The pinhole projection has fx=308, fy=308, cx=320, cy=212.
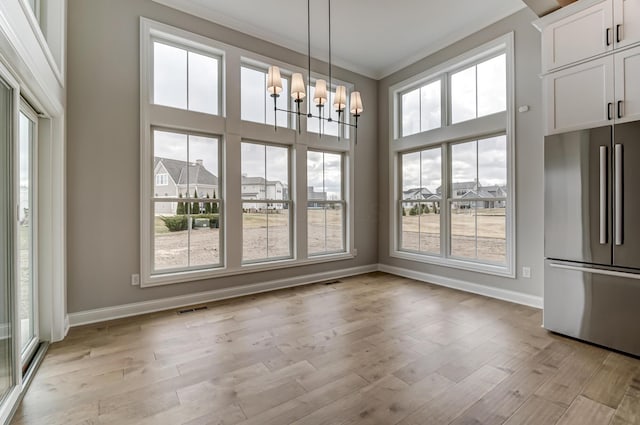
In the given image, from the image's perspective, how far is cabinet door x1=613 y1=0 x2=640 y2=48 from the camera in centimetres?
251

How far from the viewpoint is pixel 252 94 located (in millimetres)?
4375

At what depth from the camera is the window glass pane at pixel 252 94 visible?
4.30 m

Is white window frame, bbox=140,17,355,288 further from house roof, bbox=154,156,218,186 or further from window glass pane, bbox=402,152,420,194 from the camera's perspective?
window glass pane, bbox=402,152,420,194

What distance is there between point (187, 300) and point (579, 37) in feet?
16.1

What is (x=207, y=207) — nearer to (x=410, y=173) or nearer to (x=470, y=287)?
(x=410, y=173)

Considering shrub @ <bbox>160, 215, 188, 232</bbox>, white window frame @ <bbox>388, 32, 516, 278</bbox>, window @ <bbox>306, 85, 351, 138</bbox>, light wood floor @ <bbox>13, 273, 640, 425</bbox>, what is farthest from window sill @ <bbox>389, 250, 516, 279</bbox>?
shrub @ <bbox>160, 215, 188, 232</bbox>

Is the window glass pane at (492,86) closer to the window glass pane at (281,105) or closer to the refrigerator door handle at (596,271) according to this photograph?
the refrigerator door handle at (596,271)

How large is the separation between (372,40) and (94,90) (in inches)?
142

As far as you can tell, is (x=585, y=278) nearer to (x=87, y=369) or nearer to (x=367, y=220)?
(x=367, y=220)

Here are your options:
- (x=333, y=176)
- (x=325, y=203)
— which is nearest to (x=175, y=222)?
(x=325, y=203)

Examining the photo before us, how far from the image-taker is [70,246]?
3102 mm

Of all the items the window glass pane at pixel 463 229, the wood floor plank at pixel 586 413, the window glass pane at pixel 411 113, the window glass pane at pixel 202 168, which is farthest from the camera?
the window glass pane at pixel 411 113

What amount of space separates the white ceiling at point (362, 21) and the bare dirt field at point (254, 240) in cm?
253

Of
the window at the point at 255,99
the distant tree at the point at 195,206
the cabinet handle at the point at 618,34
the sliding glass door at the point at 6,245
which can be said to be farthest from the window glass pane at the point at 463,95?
the sliding glass door at the point at 6,245
